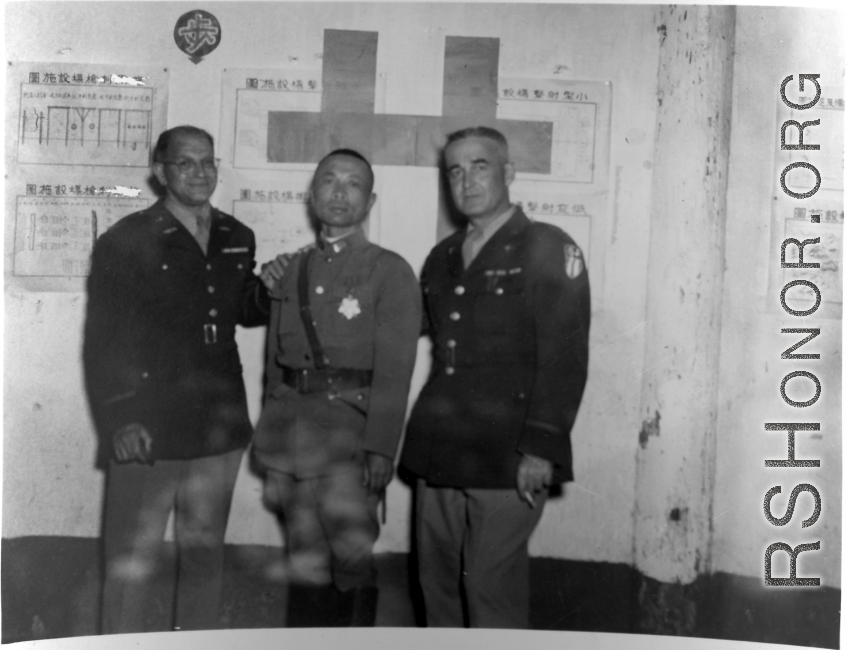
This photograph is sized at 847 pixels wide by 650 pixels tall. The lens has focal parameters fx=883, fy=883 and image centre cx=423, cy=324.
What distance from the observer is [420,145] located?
166 centimetres

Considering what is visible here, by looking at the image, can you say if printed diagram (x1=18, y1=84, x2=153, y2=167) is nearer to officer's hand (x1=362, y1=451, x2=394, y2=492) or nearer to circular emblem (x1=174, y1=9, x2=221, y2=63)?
circular emblem (x1=174, y1=9, x2=221, y2=63)

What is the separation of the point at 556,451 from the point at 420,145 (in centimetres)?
62

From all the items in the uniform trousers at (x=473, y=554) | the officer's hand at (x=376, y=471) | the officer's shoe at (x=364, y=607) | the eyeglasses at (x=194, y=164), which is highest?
the eyeglasses at (x=194, y=164)

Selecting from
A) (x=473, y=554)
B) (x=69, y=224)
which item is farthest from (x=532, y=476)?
(x=69, y=224)

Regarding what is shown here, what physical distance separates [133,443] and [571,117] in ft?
3.36

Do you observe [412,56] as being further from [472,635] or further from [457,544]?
[472,635]

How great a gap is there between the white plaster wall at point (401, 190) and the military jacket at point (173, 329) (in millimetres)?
46

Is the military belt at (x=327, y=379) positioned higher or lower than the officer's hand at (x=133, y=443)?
higher

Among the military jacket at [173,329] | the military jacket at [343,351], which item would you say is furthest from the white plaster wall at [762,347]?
the military jacket at [173,329]

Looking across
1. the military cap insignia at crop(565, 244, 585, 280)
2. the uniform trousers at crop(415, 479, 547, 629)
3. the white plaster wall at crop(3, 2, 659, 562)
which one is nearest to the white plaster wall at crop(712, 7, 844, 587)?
the white plaster wall at crop(3, 2, 659, 562)

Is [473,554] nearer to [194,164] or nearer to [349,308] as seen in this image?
[349,308]

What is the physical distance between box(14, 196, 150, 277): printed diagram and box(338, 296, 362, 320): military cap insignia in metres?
0.42

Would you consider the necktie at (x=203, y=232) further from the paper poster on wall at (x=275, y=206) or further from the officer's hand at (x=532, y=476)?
the officer's hand at (x=532, y=476)

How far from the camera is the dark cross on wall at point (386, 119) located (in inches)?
65.2
